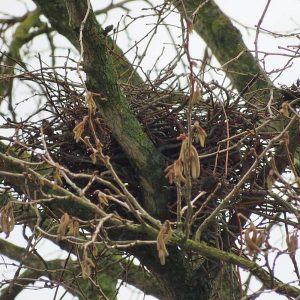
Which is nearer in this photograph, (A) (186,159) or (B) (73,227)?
(A) (186,159)

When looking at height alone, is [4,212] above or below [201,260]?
below

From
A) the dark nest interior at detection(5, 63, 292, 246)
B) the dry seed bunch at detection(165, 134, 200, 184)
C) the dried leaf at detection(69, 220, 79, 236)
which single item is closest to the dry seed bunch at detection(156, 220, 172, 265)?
the dry seed bunch at detection(165, 134, 200, 184)

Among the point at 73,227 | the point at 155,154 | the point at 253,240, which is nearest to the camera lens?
the point at 253,240

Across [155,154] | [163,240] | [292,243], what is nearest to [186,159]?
[163,240]

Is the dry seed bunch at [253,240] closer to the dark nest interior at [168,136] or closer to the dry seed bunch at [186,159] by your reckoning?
the dry seed bunch at [186,159]

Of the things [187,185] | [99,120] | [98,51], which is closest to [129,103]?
[99,120]

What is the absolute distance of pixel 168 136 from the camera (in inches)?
126

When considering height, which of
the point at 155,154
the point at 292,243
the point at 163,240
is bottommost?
the point at 163,240

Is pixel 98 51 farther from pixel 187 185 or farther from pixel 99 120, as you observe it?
pixel 187 185

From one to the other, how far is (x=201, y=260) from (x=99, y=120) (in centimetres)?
73

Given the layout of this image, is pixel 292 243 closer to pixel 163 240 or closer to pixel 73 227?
pixel 163 240

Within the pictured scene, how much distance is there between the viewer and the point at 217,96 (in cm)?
309

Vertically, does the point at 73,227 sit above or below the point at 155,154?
below

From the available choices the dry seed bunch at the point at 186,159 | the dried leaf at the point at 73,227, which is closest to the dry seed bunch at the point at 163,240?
the dry seed bunch at the point at 186,159
